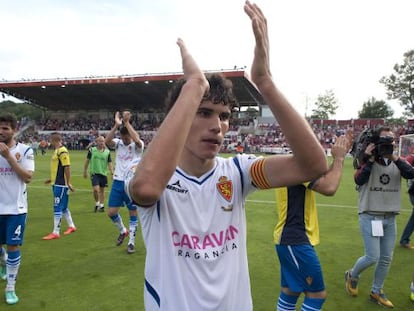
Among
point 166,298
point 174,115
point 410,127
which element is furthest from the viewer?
point 410,127

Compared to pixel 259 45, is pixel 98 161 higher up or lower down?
lower down

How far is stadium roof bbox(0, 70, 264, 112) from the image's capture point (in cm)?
4422

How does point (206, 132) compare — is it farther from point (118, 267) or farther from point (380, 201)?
point (118, 267)

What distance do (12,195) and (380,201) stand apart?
5.01m

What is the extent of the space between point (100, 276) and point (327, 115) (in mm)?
76035

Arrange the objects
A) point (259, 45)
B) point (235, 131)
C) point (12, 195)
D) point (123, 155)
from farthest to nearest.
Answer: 1. point (235, 131)
2. point (123, 155)
3. point (12, 195)
4. point (259, 45)

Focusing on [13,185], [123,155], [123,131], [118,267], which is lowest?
[118,267]

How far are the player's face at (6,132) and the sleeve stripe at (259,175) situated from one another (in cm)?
403

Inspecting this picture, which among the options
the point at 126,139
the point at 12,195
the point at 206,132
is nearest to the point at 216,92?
the point at 206,132

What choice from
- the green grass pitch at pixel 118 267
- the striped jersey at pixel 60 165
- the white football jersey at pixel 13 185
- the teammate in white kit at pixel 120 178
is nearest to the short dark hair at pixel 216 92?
the green grass pitch at pixel 118 267

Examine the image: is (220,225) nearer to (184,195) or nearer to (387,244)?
(184,195)

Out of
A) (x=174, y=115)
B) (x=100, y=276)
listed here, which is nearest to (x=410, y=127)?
(x=100, y=276)

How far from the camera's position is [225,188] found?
180cm

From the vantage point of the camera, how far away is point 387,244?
4.62 m
